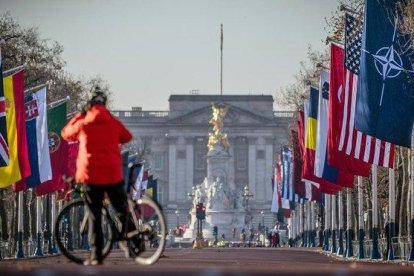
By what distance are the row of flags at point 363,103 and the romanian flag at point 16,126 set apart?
1030 cm

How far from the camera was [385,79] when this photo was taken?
121ft

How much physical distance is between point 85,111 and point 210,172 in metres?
132

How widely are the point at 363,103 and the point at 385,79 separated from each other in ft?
3.37

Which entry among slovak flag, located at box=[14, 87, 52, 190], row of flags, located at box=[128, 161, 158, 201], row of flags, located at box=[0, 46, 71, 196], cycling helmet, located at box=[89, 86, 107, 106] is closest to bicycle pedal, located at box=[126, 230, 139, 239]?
cycling helmet, located at box=[89, 86, 107, 106]

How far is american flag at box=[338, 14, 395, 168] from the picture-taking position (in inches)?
1667

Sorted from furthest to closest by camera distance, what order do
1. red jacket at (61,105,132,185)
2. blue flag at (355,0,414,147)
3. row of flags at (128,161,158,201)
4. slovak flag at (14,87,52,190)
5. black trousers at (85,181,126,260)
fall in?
row of flags at (128,161,158,201) < slovak flag at (14,87,52,190) < blue flag at (355,0,414,147) < black trousers at (85,181,126,260) < red jacket at (61,105,132,185)

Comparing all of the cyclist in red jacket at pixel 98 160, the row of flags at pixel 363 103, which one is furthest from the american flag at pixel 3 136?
the cyclist in red jacket at pixel 98 160

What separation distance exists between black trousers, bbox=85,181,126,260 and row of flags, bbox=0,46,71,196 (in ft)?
80.7

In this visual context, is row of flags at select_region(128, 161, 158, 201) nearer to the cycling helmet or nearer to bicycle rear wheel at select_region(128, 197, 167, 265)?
bicycle rear wheel at select_region(128, 197, 167, 265)

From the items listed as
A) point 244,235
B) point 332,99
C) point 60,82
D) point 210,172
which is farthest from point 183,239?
point 332,99

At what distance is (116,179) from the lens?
19.7 metres

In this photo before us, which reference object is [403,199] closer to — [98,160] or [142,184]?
[98,160]

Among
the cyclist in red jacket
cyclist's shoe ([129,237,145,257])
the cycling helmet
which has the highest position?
the cycling helmet

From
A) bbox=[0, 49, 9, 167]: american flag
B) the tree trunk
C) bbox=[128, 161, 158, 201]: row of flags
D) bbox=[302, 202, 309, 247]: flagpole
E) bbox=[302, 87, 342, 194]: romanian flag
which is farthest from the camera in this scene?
bbox=[302, 202, 309, 247]: flagpole
